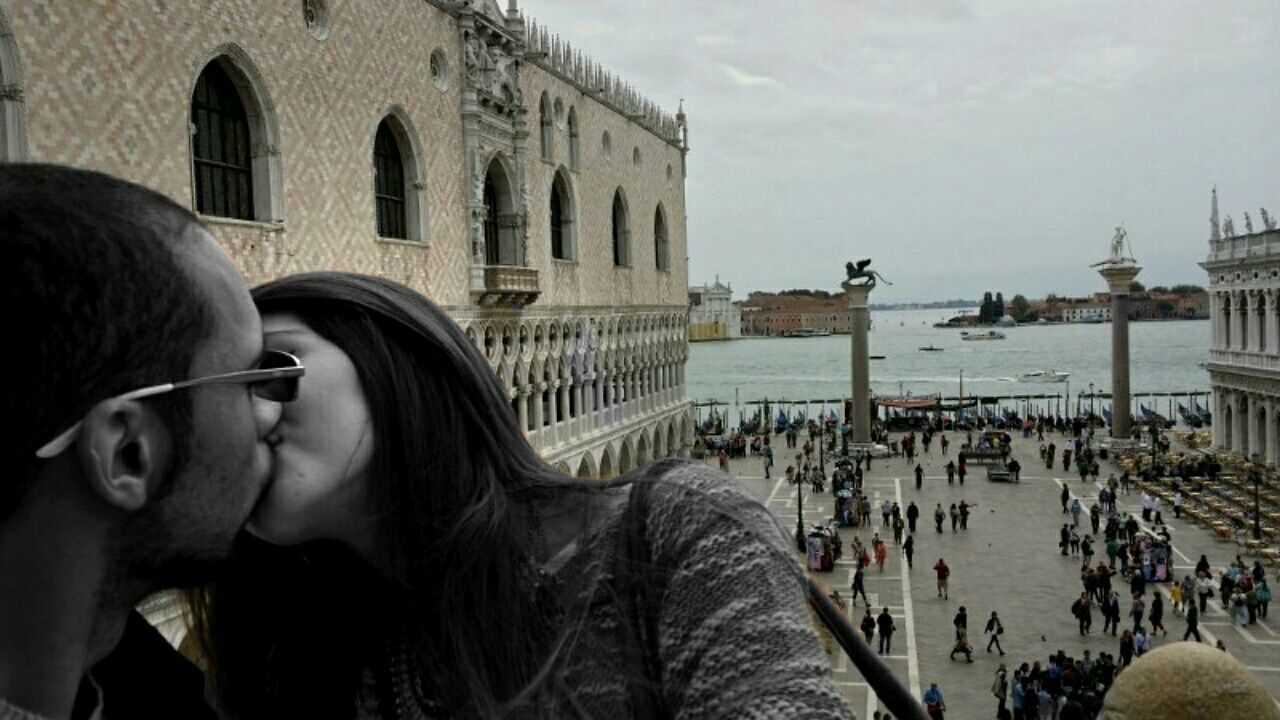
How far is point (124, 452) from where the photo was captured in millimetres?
782

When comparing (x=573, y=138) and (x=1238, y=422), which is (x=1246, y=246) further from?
(x=573, y=138)

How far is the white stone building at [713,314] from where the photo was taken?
152 meters

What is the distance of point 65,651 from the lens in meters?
0.78

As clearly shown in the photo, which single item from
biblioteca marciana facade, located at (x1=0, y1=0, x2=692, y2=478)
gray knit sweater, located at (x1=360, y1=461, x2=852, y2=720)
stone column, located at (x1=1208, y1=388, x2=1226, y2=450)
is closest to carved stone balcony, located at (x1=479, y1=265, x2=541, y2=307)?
biblioteca marciana facade, located at (x1=0, y1=0, x2=692, y2=478)

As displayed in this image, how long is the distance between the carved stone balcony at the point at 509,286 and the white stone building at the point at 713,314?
131 metres

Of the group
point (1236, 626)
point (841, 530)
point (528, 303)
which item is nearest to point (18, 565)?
point (1236, 626)

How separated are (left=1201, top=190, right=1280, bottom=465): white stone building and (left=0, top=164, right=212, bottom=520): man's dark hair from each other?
31933 millimetres

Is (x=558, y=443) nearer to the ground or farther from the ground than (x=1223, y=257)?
nearer to the ground

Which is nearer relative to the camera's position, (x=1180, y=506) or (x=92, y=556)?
(x=92, y=556)

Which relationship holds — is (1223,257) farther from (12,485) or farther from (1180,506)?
(12,485)

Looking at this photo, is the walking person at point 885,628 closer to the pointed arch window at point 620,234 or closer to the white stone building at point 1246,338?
the pointed arch window at point 620,234

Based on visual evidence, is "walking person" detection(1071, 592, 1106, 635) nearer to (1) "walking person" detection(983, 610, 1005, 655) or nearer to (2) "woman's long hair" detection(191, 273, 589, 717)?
(1) "walking person" detection(983, 610, 1005, 655)

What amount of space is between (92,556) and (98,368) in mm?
138

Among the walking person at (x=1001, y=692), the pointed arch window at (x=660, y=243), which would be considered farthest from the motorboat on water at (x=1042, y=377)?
the walking person at (x=1001, y=692)
